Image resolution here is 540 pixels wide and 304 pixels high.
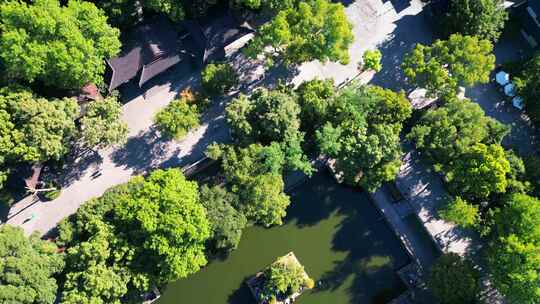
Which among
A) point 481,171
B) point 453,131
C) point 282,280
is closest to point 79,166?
point 282,280

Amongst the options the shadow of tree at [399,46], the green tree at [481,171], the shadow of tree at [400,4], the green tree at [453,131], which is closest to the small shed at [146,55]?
the shadow of tree at [399,46]

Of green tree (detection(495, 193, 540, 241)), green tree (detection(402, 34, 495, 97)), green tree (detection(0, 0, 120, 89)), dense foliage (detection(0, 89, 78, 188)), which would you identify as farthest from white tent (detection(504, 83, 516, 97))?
dense foliage (detection(0, 89, 78, 188))

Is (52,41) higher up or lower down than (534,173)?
higher up

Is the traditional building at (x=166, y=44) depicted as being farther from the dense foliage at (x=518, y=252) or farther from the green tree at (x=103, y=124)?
the dense foliage at (x=518, y=252)

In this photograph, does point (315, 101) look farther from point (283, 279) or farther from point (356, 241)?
point (283, 279)

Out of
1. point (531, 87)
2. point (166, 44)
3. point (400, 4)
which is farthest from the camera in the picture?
point (400, 4)

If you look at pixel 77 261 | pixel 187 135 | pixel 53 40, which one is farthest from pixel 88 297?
pixel 53 40

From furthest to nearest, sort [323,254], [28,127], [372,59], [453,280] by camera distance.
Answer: [323,254], [372,59], [453,280], [28,127]
